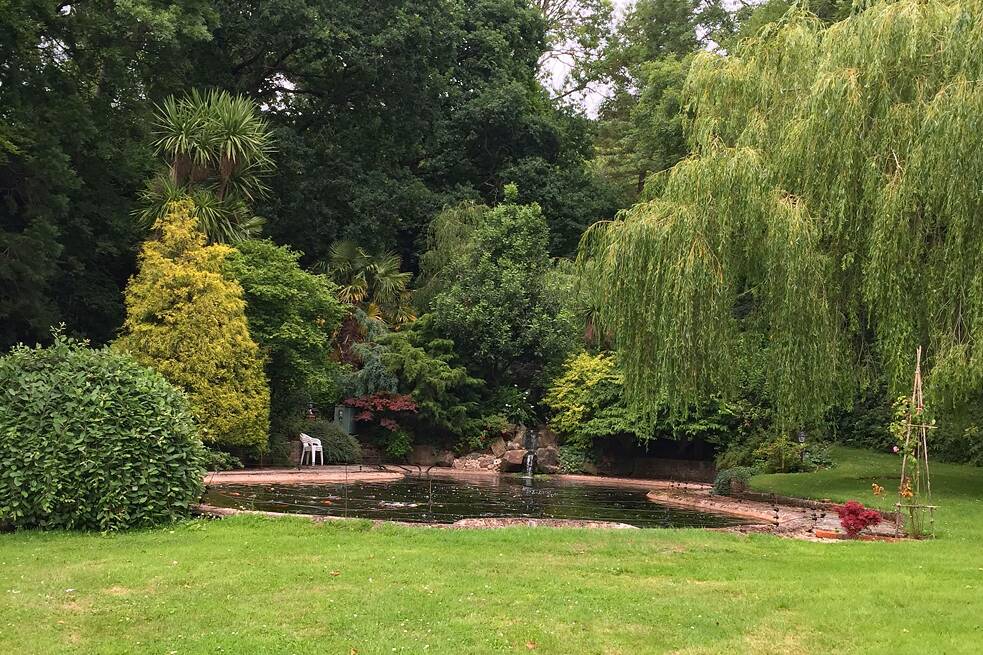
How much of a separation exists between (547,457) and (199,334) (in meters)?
9.64

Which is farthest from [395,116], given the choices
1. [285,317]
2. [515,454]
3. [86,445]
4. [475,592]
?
[475,592]

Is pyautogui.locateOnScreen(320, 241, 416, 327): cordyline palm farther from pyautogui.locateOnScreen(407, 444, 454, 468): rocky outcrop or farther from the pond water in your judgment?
the pond water

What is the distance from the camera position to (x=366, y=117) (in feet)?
97.9

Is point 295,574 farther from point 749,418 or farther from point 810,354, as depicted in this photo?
point 749,418

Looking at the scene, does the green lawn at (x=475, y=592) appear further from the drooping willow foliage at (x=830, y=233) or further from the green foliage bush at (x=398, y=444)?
the green foliage bush at (x=398, y=444)

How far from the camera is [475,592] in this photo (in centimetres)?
590

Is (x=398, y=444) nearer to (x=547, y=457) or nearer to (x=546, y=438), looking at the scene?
(x=547, y=457)

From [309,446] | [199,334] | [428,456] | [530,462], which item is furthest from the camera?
[428,456]

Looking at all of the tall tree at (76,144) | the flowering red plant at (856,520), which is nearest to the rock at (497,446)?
the tall tree at (76,144)

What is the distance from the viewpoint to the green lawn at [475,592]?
483 cm

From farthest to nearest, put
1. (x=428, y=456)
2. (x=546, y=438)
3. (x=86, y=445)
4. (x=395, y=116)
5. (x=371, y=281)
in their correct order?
(x=395, y=116)
(x=371, y=281)
(x=546, y=438)
(x=428, y=456)
(x=86, y=445)

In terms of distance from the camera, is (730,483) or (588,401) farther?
(588,401)

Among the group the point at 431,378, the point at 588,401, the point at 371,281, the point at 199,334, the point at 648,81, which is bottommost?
the point at 588,401

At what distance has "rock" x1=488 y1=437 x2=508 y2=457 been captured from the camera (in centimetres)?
2300
